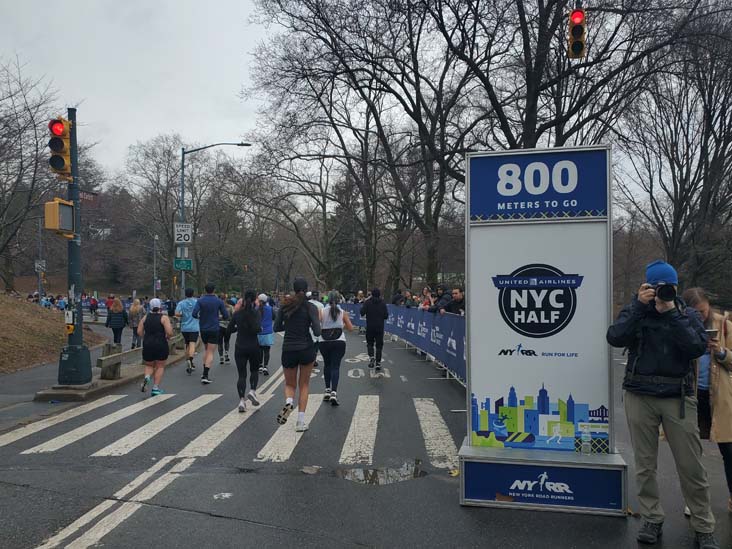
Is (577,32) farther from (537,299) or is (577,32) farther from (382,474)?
(382,474)

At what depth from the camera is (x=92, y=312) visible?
48406 millimetres

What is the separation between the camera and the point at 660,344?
4.62 m

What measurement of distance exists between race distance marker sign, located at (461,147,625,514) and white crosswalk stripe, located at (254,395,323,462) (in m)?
2.41

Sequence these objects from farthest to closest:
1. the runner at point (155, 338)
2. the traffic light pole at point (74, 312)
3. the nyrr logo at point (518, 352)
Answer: the traffic light pole at point (74, 312) < the runner at point (155, 338) < the nyrr logo at point (518, 352)

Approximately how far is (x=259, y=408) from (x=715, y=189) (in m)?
24.0

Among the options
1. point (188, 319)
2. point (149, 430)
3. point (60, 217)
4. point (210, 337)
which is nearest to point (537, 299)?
point (149, 430)

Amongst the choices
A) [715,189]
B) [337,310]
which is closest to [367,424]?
[337,310]

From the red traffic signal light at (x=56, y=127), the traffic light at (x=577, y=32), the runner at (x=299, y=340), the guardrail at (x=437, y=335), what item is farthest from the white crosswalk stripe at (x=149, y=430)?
the traffic light at (x=577, y=32)

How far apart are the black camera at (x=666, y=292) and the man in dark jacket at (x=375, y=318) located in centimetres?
918

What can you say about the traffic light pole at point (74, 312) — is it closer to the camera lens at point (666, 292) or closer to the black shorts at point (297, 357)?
the black shorts at point (297, 357)

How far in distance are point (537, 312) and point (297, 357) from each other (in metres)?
3.66

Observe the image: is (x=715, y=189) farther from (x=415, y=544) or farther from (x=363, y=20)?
(x=415, y=544)

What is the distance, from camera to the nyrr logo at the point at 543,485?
5199mm

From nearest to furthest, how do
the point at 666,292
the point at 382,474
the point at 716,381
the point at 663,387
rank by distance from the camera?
the point at 666,292, the point at 663,387, the point at 716,381, the point at 382,474
